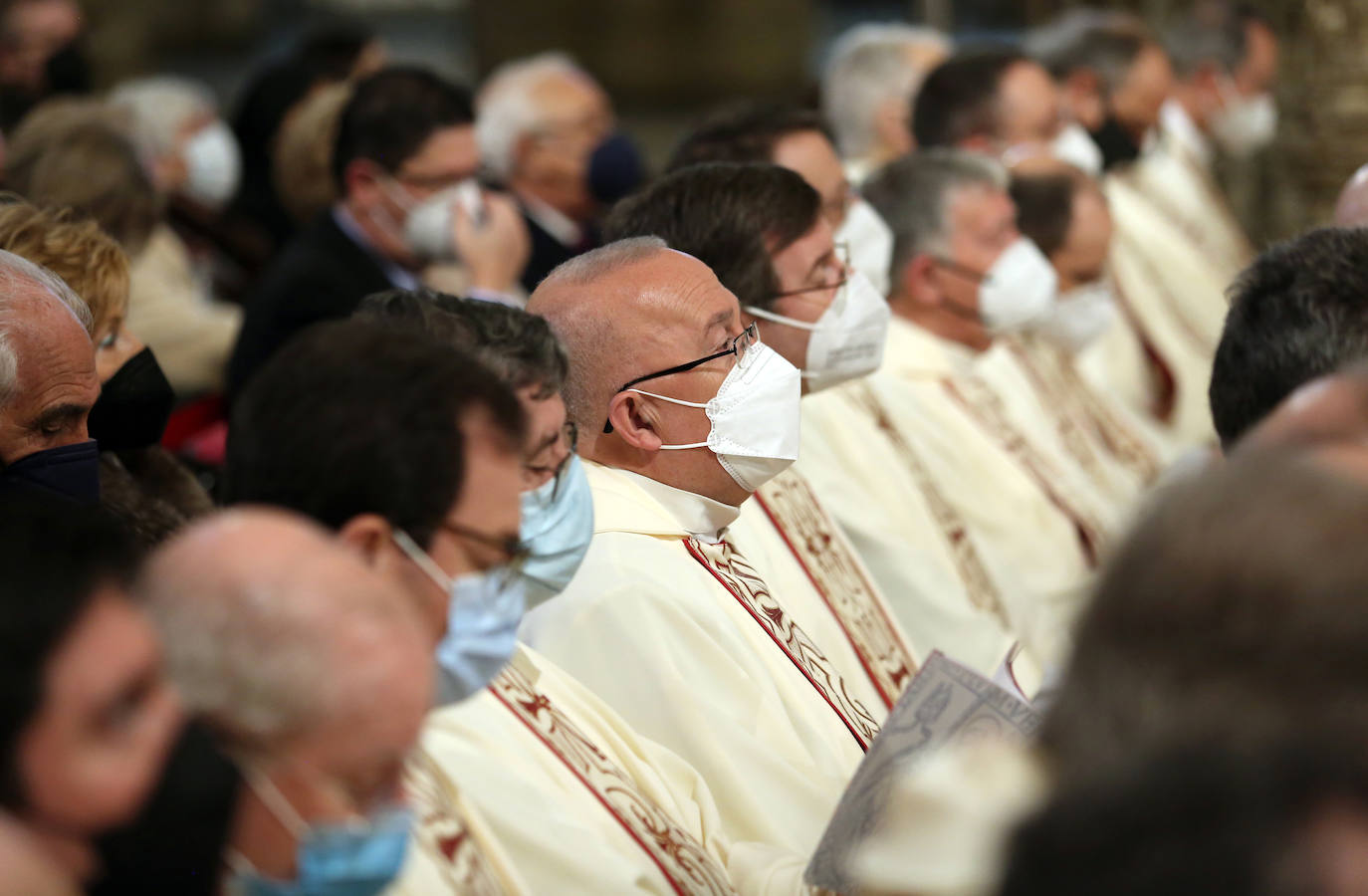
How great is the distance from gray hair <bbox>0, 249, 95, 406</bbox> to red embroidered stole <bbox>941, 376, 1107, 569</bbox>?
122 inches

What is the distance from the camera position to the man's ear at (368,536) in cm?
204

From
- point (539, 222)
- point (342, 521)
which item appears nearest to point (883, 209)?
point (539, 222)

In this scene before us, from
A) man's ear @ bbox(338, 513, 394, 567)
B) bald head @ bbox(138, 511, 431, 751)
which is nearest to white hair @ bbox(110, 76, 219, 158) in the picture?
man's ear @ bbox(338, 513, 394, 567)

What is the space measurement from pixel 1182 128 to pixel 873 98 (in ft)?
12.2

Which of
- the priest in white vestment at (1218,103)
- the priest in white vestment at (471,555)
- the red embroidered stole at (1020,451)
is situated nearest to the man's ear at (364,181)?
the red embroidered stole at (1020,451)

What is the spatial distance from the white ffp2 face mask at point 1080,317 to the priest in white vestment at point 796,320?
7.57 feet

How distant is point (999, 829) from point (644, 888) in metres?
1.30

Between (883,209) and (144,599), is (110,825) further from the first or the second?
(883,209)

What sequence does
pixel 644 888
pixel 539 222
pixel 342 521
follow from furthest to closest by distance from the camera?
pixel 539 222, pixel 644 888, pixel 342 521

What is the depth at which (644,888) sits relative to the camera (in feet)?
8.41

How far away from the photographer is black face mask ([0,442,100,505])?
303 cm

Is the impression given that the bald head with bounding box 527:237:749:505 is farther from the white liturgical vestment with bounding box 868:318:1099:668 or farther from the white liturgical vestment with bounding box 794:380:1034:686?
the white liturgical vestment with bounding box 868:318:1099:668

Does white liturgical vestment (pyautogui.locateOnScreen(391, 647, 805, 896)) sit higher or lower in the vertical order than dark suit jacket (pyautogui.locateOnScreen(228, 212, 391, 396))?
higher

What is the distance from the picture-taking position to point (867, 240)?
512 cm
